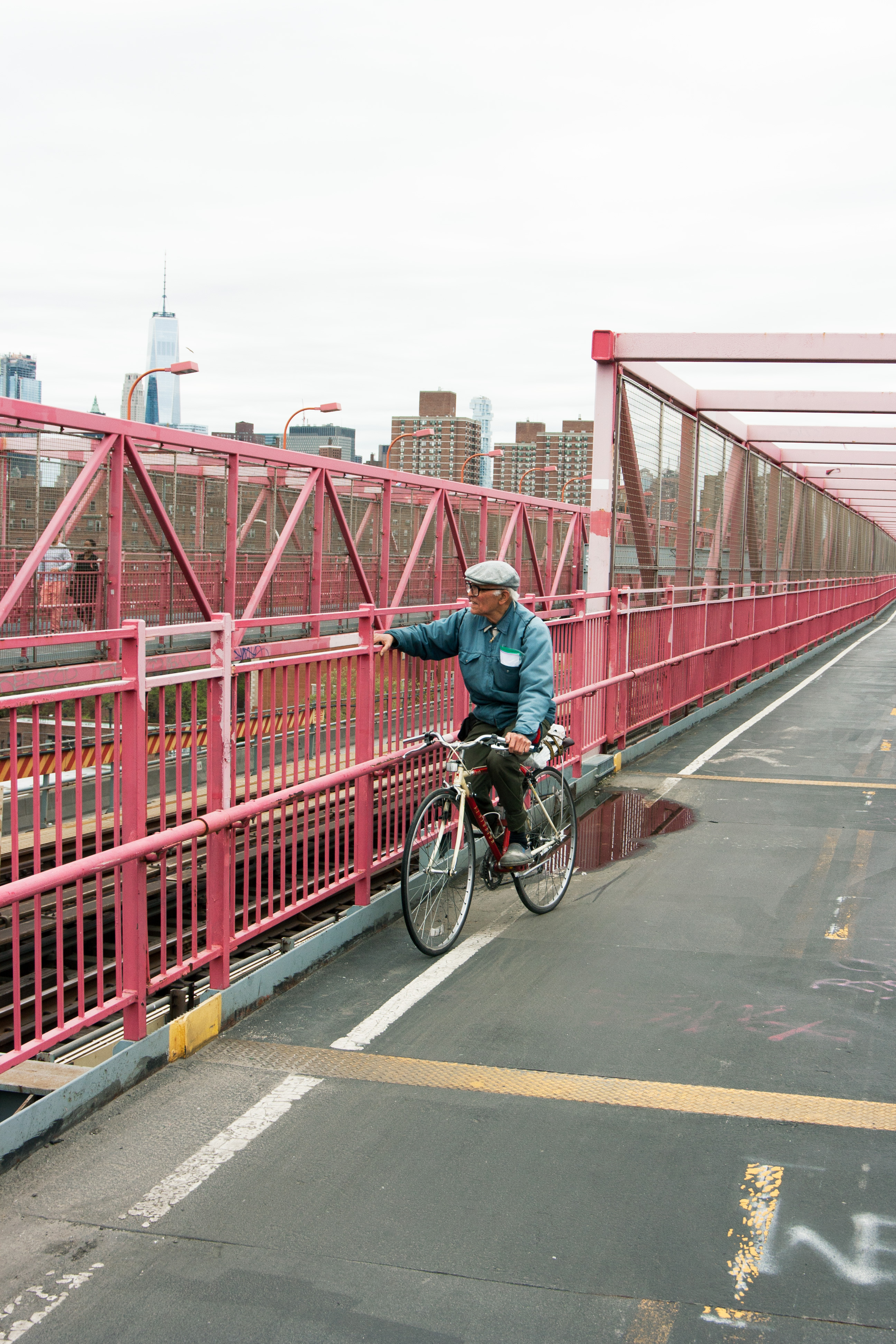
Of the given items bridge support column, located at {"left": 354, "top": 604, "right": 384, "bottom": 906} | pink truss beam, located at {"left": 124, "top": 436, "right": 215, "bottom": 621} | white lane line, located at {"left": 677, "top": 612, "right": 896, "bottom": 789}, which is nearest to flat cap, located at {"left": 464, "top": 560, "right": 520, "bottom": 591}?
bridge support column, located at {"left": 354, "top": 604, "right": 384, "bottom": 906}

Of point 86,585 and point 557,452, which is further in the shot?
point 557,452

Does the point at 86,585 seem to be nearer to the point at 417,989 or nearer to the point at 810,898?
the point at 810,898

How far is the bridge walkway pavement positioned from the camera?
10.1 ft

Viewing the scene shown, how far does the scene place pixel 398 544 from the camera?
1003 inches

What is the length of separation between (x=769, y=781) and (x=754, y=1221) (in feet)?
25.0

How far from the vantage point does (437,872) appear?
19.2ft

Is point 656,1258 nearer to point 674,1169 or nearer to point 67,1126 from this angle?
point 674,1169

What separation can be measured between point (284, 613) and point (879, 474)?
2112 cm

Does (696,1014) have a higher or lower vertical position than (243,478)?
lower

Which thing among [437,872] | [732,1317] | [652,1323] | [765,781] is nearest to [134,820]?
[437,872]

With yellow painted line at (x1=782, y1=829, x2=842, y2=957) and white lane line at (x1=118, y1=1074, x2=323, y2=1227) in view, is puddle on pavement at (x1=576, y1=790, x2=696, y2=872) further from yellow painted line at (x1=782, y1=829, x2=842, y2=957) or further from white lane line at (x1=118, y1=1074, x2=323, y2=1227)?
white lane line at (x1=118, y1=1074, x2=323, y2=1227)

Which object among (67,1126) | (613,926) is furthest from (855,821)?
(67,1126)

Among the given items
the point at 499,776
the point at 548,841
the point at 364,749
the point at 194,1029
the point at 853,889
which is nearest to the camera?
the point at 194,1029

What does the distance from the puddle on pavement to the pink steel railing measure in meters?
1.51
